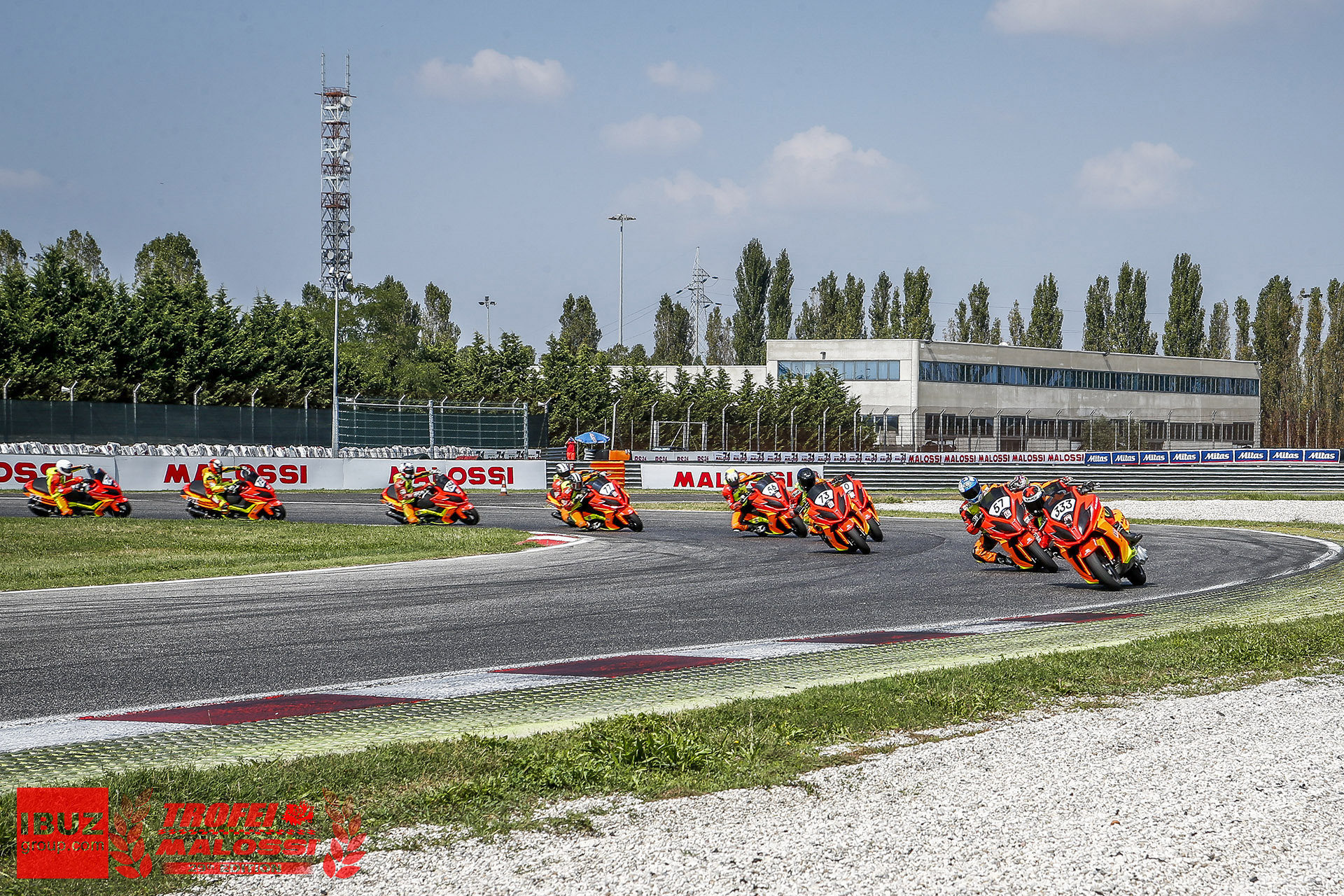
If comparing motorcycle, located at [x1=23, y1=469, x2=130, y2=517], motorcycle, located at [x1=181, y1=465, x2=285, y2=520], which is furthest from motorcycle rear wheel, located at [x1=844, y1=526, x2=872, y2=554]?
motorcycle, located at [x1=23, y1=469, x2=130, y2=517]

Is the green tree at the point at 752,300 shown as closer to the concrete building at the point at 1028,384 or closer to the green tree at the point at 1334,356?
the concrete building at the point at 1028,384

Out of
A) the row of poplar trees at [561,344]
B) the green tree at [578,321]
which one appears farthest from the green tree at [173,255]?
the green tree at [578,321]

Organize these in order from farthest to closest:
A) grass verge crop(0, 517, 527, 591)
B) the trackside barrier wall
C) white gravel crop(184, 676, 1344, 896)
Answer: the trackside barrier wall, grass verge crop(0, 517, 527, 591), white gravel crop(184, 676, 1344, 896)

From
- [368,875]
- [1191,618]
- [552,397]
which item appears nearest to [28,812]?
[368,875]

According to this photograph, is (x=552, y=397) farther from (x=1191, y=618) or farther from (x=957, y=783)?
(x=957, y=783)

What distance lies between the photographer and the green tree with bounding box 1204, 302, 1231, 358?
88.4 meters

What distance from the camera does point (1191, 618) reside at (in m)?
10.3

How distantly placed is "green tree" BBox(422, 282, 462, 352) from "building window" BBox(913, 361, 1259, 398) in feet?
206

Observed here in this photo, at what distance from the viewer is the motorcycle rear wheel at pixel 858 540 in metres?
17.3

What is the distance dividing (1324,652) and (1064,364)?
75091 mm

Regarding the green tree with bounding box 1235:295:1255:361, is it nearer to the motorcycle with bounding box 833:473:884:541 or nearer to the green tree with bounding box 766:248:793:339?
the green tree with bounding box 766:248:793:339

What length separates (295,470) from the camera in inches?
1423

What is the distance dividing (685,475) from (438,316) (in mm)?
93323

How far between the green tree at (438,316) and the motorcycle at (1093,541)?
389ft
